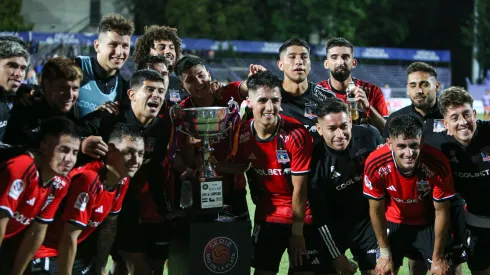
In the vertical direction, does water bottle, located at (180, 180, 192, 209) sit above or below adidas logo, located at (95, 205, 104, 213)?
above

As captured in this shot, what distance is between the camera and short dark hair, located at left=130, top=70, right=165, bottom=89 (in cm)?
575

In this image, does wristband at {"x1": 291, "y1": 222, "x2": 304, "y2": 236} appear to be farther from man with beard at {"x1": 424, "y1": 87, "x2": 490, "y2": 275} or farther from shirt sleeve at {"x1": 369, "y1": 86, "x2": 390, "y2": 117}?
shirt sleeve at {"x1": 369, "y1": 86, "x2": 390, "y2": 117}

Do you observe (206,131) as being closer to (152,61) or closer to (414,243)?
(152,61)

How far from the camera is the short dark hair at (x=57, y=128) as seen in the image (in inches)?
199

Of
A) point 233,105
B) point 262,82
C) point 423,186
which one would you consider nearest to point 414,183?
point 423,186

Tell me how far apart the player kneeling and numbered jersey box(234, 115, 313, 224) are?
37.7 inches

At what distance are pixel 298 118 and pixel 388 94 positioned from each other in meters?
26.9

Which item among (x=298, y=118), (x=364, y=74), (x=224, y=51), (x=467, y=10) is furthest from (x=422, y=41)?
(x=298, y=118)

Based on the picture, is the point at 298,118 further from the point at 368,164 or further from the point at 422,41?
the point at 422,41

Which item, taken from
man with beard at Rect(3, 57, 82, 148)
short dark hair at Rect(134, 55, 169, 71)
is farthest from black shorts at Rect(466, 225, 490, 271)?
man with beard at Rect(3, 57, 82, 148)

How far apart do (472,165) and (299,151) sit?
143 cm

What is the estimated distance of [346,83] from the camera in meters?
7.13

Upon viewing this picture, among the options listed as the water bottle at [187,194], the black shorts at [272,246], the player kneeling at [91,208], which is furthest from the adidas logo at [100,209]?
the black shorts at [272,246]

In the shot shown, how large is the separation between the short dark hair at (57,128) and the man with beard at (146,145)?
245 mm
